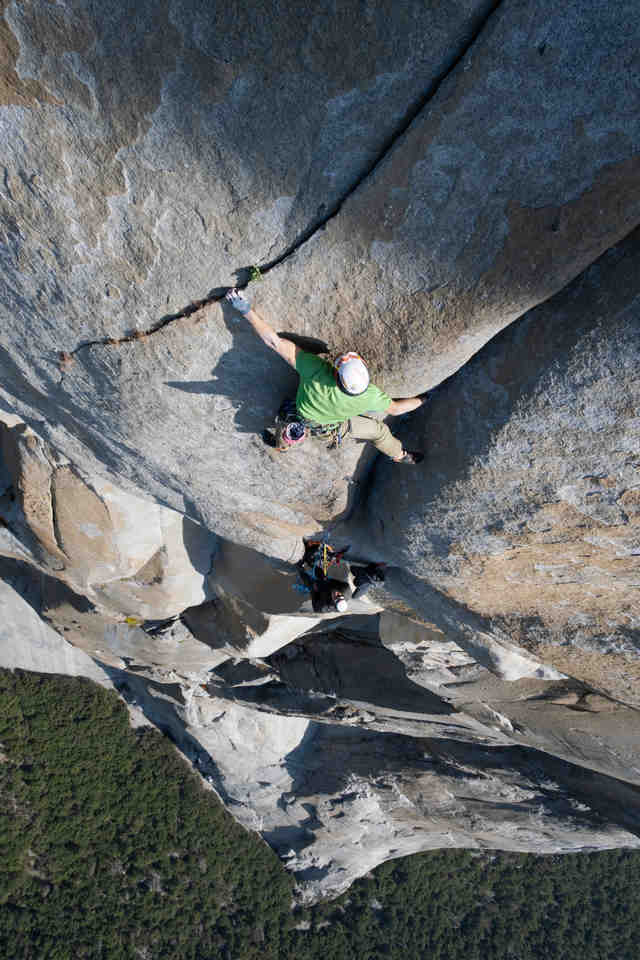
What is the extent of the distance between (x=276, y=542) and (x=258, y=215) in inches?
96.8

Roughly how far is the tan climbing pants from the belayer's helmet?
0.50m

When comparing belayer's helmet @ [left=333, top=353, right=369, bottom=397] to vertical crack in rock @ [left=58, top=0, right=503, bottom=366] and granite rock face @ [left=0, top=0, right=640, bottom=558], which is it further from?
vertical crack in rock @ [left=58, top=0, right=503, bottom=366]

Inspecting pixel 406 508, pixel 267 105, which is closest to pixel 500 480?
pixel 406 508

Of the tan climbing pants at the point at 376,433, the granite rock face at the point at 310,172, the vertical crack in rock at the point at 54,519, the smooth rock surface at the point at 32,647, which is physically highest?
the granite rock face at the point at 310,172

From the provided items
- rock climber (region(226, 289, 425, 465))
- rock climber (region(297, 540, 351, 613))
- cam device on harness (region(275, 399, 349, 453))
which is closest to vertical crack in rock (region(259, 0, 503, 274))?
rock climber (region(226, 289, 425, 465))

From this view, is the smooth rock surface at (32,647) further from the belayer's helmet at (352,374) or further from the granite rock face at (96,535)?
the belayer's helmet at (352,374)

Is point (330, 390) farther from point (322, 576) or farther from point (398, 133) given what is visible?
point (322, 576)

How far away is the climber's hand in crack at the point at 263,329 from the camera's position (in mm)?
2318

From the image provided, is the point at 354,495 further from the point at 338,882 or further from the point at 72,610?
the point at 338,882

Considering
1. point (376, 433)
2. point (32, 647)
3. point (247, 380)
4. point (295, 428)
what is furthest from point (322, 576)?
point (32, 647)

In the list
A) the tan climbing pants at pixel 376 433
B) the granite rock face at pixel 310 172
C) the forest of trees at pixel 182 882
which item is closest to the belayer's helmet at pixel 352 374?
the granite rock face at pixel 310 172

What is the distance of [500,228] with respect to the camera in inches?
80.7

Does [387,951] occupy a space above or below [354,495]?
below

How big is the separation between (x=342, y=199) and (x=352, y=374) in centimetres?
67
